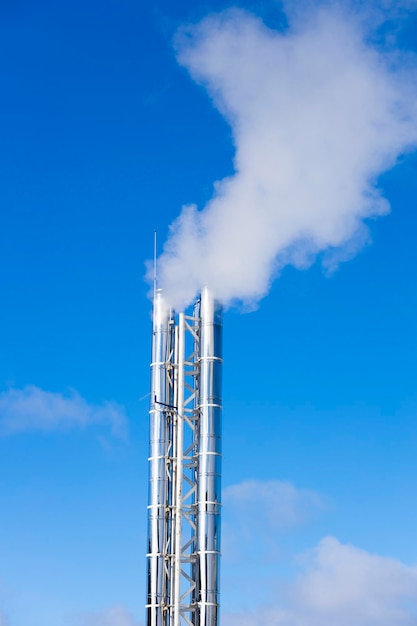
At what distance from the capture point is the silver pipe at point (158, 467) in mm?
39500

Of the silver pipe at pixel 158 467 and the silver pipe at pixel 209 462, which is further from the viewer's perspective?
the silver pipe at pixel 158 467

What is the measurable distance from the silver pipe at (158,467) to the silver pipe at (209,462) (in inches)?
52.3

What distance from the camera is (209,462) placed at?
130ft

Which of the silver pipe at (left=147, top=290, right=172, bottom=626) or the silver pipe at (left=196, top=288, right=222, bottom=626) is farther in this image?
the silver pipe at (left=147, top=290, right=172, bottom=626)

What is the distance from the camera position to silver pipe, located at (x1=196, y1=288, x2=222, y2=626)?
127ft

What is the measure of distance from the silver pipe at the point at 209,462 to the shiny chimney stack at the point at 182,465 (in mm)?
32

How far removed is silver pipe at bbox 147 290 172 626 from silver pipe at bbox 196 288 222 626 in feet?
4.35

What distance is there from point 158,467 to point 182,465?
820 mm

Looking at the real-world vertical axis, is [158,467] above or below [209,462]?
above

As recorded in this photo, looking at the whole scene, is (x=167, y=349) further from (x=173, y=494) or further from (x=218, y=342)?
(x=173, y=494)

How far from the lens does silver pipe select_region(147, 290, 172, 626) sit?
39.5 m

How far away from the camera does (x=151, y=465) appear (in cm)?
4050

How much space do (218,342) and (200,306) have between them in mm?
1463

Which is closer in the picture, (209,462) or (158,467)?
(209,462)
